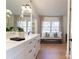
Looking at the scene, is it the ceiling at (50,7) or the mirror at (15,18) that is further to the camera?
the ceiling at (50,7)

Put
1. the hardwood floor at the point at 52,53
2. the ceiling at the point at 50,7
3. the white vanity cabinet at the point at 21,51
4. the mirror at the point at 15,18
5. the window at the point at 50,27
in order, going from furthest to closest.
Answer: the window at the point at 50,27 < the ceiling at the point at 50,7 < the hardwood floor at the point at 52,53 < the mirror at the point at 15,18 < the white vanity cabinet at the point at 21,51

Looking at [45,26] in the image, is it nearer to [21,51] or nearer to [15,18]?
[15,18]

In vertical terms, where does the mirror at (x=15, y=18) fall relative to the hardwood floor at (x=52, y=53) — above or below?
above

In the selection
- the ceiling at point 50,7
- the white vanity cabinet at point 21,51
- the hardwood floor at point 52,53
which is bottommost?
the hardwood floor at point 52,53

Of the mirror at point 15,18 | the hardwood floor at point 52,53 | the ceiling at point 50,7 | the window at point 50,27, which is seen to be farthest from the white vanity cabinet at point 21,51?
the window at point 50,27

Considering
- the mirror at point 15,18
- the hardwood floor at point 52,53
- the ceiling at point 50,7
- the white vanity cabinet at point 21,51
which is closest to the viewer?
the white vanity cabinet at point 21,51

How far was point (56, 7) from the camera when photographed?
902 cm

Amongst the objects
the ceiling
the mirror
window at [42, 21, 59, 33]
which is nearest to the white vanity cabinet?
the mirror

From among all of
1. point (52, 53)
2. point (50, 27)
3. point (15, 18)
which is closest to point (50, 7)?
point (50, 27)

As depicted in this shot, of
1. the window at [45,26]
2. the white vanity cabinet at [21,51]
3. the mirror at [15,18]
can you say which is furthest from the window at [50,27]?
the white vanity cabinet at [21,51]

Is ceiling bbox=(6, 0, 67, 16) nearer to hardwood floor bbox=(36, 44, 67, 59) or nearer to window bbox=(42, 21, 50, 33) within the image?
window bbox=(42, 21, 50, 33)

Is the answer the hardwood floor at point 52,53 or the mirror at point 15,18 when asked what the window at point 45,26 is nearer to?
the hardwood floor at point 52,53
